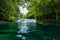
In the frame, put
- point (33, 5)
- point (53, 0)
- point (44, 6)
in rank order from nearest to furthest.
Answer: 1. point (53, 0)
2. point (44, 6)
3. point (33, 5)

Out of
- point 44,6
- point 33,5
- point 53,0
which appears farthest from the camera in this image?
point 33,5

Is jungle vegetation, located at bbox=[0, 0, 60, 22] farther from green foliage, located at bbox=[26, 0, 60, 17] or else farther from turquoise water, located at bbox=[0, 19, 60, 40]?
turquoise water, located at bbox=[0, 19, 60, 40]

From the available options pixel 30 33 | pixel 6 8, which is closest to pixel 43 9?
pixel 6 8

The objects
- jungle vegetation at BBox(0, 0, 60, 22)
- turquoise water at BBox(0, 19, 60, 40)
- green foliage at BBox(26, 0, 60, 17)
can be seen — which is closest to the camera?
turquoise water at BBox(0, 19, 60, 40)

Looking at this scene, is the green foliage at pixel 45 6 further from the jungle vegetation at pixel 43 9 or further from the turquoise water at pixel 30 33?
the turquoise water at pixel 30 33

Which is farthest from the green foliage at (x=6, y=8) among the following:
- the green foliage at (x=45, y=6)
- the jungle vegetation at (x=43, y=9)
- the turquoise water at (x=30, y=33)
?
the turquoise water at (x=30, y=33)

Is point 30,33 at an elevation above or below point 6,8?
below

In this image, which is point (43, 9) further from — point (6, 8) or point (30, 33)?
point (30, 33)

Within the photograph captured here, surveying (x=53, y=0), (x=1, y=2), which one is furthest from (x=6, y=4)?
(x=53, y=0)

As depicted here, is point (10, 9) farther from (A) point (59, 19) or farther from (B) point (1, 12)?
(A) point (59, 19)

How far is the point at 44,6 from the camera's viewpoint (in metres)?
44.2

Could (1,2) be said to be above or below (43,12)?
above

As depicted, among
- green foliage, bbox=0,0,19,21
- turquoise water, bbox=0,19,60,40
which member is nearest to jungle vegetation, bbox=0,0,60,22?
green foliage, bbox=0,0,19,21

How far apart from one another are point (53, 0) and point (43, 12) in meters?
5.02
